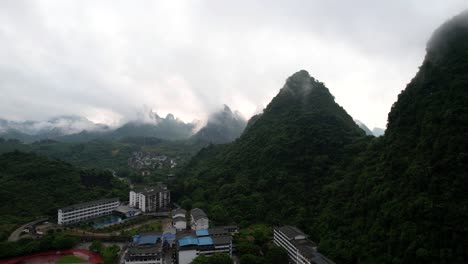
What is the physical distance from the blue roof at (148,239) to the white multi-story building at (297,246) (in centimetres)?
1260

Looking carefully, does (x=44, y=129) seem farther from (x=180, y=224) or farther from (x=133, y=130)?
(x=180, y=224)

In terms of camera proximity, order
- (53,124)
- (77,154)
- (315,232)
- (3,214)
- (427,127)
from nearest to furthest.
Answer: (427,127)
(315,232)
(3,214)
(77,154)
(53,124)

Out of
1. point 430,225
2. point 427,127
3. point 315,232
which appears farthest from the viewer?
point 315,232

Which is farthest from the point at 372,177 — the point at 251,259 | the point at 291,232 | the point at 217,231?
the point at 217,231

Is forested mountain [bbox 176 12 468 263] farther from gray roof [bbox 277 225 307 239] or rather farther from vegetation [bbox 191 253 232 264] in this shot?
vegetation [bbox 191 253 232 264]

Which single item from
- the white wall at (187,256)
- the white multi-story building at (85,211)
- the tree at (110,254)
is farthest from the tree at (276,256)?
the white multi-story building at (85,211)

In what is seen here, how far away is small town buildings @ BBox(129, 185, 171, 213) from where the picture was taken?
165ft

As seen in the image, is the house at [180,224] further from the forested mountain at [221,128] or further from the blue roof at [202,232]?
the forested mountain at [221,128]

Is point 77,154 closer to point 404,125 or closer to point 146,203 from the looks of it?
point 146,203

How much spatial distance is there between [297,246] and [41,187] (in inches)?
1598

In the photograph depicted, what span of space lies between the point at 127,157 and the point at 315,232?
3168 inches

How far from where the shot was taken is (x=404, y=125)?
35281 millimetres

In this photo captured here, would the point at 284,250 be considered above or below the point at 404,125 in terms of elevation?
below

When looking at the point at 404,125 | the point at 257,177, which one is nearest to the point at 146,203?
the point at 257,177
